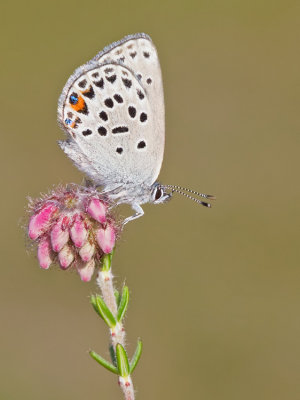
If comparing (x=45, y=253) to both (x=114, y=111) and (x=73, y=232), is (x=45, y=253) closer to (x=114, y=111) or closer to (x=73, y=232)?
(x=73, y=232)

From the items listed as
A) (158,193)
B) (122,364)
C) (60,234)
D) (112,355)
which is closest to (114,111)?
(158,193)

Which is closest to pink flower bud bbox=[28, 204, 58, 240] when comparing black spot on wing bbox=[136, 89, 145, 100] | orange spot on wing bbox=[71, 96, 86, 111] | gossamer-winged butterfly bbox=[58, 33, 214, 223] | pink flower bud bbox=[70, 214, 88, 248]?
pink flower bud bbox=[70, 214, 88, 248]

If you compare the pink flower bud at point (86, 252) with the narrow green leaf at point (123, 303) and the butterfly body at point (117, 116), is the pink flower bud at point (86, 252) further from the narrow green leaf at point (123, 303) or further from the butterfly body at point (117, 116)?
the butterfly body at point (117, 116)

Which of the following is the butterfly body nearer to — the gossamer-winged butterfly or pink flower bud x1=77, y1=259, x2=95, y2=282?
the gossamer-winged butterfly

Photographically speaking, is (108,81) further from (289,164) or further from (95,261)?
(289,164)

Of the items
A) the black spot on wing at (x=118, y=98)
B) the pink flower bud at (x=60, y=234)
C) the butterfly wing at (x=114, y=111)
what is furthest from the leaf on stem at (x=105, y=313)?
the black spot on wing at (x=118, y=98)
